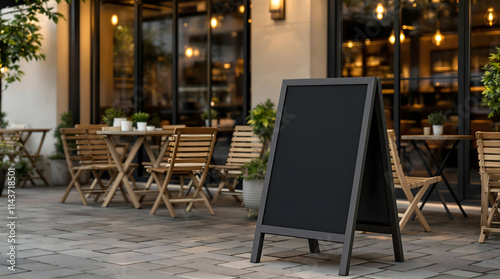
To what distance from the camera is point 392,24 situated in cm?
801

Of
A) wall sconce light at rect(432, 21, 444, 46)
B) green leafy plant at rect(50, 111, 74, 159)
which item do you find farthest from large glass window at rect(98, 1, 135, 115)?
wall sconce light at rect(432, 21, 444, 46)

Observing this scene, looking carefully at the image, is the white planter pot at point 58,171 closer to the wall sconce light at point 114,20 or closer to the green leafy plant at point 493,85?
the wall sconce light at point 114,20

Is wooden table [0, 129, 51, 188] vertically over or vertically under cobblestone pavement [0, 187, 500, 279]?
over

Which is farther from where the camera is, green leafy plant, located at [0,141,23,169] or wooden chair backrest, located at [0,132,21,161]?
wooden chair backrest, located at [0,132,21,161]

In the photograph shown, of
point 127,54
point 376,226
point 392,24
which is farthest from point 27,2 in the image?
point 376,226

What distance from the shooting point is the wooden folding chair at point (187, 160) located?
271 inches

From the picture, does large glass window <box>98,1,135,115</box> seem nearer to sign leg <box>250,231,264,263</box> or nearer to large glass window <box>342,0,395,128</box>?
large glass window <box>342,0,395,128</box>

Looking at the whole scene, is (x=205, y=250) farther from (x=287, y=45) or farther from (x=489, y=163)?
(x=287, y=45)

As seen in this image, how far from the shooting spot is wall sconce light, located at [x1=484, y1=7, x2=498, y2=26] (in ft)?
24.1

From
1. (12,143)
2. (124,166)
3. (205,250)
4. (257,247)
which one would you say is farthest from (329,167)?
(12,143)

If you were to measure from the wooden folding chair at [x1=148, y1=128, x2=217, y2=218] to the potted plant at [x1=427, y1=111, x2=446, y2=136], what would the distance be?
2.34 metres

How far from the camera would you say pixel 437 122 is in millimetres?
7281

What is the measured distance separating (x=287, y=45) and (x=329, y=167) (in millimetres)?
4398

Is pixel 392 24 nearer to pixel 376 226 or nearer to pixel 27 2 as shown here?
pixel 376 226
